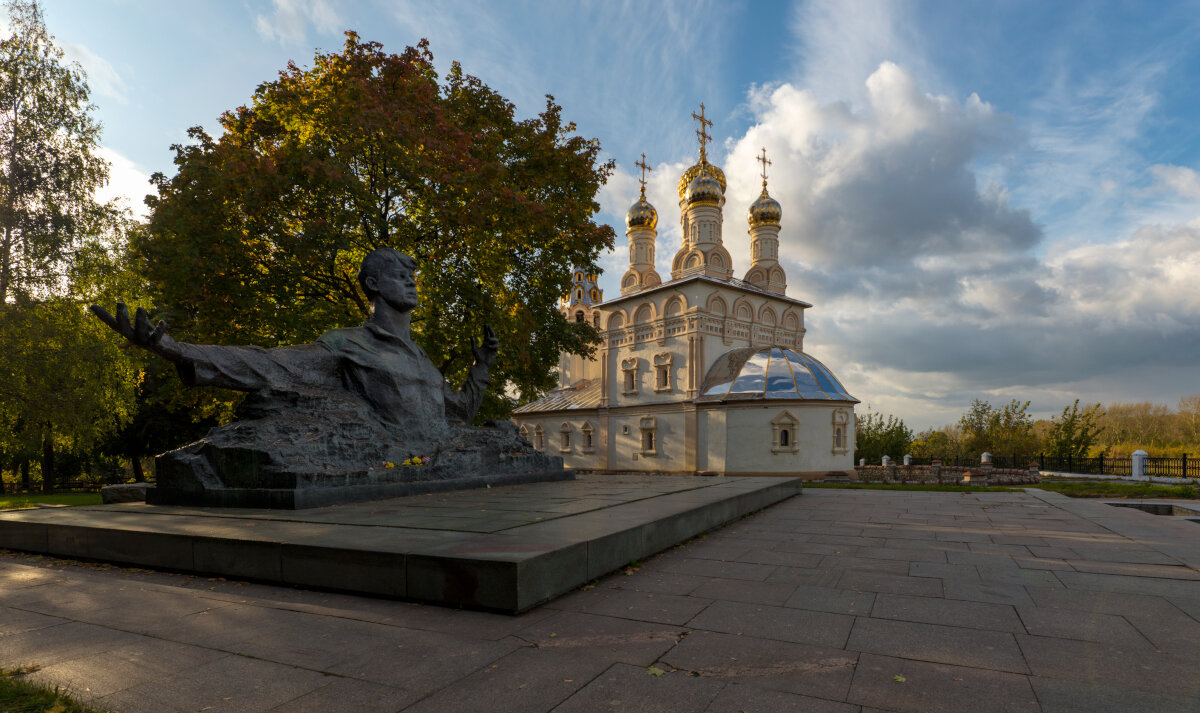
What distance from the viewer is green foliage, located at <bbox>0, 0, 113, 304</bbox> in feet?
59.4

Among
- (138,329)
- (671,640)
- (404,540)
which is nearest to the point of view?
(671,640)

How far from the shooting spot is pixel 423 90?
13016 mm

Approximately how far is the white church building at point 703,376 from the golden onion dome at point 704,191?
0.06m

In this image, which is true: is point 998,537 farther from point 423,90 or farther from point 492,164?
point 423,90

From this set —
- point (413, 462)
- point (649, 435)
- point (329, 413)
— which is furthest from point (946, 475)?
point (329, 413)

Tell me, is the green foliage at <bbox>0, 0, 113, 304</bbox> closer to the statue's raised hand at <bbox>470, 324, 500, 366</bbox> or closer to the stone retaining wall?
the statue's raised hand at <bbox>470, 324, 500, 366</bbox>

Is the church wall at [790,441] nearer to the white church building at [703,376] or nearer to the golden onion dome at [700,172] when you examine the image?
the white church building at [703,376]

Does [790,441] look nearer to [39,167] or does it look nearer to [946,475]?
[946,475]

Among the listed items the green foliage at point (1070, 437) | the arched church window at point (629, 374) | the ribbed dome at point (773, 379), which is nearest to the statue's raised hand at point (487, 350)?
the ribbed dome at point (773, 379)

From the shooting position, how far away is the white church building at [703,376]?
95.0ft

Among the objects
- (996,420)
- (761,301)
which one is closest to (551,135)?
(761,301)

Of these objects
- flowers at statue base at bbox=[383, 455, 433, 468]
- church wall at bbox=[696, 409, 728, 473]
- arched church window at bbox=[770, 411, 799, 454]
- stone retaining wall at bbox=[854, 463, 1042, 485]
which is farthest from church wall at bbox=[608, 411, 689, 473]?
flowers at statue base at bbox=[383, 455, 433, 468]

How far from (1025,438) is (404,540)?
135 feet

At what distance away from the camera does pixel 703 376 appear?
106 ft
